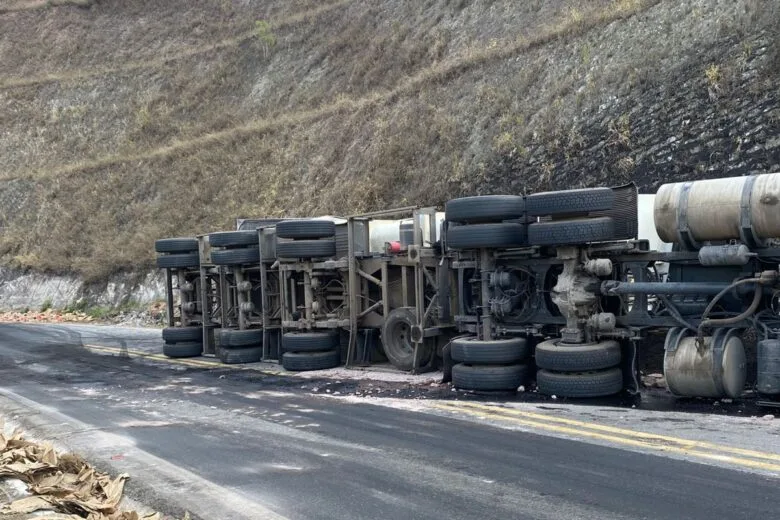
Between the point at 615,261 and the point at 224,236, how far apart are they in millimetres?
7904

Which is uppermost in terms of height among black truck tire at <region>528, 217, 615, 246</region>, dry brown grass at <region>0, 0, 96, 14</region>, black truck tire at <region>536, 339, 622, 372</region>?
dry brown grass at <region>0, 0, 96, 14</region>

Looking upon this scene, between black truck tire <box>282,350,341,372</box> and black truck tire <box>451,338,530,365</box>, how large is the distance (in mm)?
3575

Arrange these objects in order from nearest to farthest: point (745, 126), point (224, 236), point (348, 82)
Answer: point (224, 236) < point (745, 126) < point (348, 82)

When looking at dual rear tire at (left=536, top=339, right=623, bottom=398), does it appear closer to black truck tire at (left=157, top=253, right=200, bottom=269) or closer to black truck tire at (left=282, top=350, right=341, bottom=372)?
black truck tire at (left=282, top=350, right=341, bottom=372)

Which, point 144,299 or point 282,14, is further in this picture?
point 282,14

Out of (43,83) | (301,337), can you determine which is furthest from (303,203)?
(43,83)

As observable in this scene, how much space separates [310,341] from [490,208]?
449 cm

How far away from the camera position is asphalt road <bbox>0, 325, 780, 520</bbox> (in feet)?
16.7

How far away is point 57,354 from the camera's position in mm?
17469

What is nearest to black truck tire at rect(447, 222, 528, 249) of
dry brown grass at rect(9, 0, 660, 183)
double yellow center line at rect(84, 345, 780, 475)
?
double yellow center line at rect(84, 345, 780, 475)

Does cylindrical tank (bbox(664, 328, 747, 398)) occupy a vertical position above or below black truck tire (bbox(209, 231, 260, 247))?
below

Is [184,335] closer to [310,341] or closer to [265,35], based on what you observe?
[310,341]

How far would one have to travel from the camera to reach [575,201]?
29.9 ft

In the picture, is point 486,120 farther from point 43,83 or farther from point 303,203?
point 43,83
